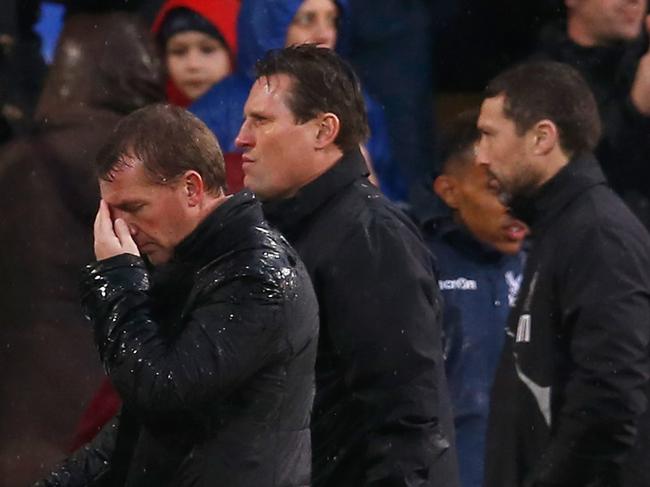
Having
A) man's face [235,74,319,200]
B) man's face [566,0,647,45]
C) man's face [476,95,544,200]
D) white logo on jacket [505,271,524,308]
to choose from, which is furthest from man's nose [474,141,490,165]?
man's face [566,0,647,45]

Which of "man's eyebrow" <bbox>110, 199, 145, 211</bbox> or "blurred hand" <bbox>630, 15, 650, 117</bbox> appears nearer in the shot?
"man's eyebrow" <bbox>110, 199, 145, 211</bbox>

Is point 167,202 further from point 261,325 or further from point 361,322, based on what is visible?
point 361,322

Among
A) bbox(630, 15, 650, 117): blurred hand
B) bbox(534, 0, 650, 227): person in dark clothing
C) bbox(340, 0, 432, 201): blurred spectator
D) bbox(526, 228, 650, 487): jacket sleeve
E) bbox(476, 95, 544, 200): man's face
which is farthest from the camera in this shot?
bbox(340, 0, 432, 201): blurred spectator

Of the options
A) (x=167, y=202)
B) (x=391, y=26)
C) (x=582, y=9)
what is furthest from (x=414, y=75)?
(x=167, y=202)

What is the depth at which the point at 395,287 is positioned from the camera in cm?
483

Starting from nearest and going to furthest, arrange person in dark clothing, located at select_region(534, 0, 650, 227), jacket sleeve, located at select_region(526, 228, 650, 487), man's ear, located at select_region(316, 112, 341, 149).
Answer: man's ear, located at select_region(316, 112, 341, 149), jacket sleeve, located at select_region(526, 228, 650, 487), person in dark clothing, located at select_region(534, 0, 650, 227)

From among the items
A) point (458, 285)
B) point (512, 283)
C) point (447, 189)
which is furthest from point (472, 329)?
point (447, 189)

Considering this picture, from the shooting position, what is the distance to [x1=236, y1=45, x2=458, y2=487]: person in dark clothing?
4.78 meters

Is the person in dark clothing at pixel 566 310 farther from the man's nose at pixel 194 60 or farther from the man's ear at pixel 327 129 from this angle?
the man's nose at pixel 194 60

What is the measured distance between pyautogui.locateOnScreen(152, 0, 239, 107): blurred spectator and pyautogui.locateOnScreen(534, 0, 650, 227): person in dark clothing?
4.04ft

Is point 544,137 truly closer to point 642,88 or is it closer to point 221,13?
point 642,88

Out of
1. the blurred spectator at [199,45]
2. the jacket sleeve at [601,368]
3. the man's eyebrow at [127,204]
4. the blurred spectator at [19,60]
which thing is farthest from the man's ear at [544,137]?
the blurred spectator at [19,60]

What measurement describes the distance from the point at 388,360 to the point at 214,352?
83 cm

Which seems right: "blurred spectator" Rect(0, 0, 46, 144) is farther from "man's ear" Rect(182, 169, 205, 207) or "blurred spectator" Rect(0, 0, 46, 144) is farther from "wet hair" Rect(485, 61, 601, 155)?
"man's ear" Rect(182, 169, 205, 207)
